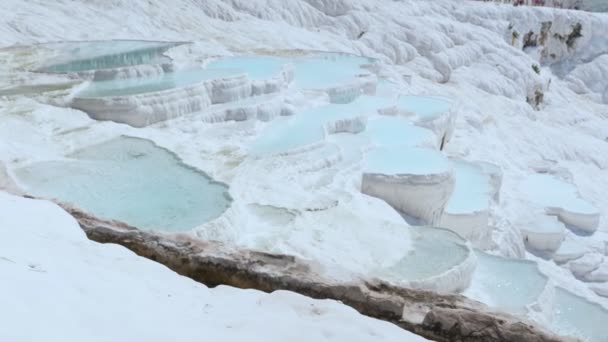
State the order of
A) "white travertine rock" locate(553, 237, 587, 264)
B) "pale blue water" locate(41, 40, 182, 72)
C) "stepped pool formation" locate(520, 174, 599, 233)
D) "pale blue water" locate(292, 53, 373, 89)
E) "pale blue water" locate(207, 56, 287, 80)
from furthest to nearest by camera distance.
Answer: "pale blue water" locate(292, 53, 373, 89) → "pale blue water" locate(207, 56, 287, 80) → "stepped pool formation" locate(520, 174, 599, 233) → "pale blue water" locate(41, 40, 182, 72) → "white travertine rock" locate(553, 237, 587, 264)

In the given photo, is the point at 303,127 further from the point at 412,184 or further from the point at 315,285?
the point at 315,285

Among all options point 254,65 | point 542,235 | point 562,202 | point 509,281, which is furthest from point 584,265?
point 254,65

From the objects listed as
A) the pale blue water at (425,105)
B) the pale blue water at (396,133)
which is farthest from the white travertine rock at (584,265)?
the pale blue water at (425,105)

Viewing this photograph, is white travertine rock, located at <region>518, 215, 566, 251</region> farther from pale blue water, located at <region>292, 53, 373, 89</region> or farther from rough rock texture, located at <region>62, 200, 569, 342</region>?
rough rock texture, located at <region>62, 200, 569, 342</region>

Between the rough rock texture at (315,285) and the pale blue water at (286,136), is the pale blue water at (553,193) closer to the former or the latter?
the pale blue water at (286,136)

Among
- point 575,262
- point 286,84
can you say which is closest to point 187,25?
point 286,84

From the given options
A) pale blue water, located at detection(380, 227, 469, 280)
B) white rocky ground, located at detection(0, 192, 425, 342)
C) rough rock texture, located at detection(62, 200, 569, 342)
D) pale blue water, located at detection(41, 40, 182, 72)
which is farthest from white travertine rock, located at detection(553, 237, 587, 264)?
pale blue water, located at detection(41, 40, 182, 72)
